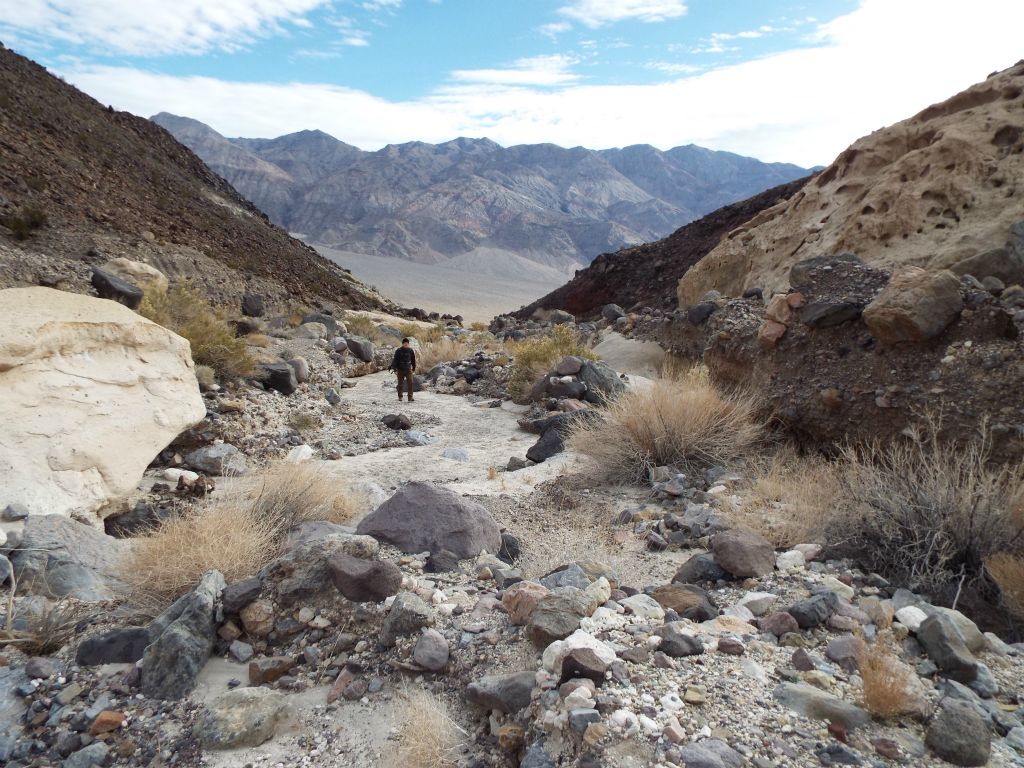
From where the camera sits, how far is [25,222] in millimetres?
16281

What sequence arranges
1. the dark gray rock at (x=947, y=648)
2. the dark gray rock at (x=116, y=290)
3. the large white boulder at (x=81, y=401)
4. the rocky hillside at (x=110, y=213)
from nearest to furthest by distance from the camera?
the dark gray rock at (x=947, y=648)
the large white boulder at (x=81, y=401)
the dark gray rock at (x=116, y=290)
the rocky hillside at (x=110, y=213)

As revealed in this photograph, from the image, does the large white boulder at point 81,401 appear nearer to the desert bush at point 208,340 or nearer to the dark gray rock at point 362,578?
the desert bush at point 208,340

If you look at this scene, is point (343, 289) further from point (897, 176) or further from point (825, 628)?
point (825, 628)

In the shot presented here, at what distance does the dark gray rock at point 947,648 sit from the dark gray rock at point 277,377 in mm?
8011

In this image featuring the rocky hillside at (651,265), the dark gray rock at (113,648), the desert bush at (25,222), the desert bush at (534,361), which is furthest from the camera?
the rocky hillside at (651,265)

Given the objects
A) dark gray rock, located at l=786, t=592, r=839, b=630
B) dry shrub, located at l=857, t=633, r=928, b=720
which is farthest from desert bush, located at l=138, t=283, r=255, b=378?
dry shrub, located at l=857, t=633, r=928, b=720

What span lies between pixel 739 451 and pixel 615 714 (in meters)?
4.35

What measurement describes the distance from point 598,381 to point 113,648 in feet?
23.7

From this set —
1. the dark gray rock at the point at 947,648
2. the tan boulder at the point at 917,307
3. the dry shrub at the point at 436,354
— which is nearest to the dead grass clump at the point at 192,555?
the dark gray rock at the point at 947,648

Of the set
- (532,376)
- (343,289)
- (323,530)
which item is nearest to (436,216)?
(343,289)

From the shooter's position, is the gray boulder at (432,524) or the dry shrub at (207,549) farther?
the gray boulder at (432,524)

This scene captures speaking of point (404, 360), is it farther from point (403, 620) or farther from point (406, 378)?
point (403, 620)

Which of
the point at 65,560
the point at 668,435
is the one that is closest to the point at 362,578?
the point at 65,560

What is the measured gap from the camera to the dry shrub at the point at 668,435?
5.92m
